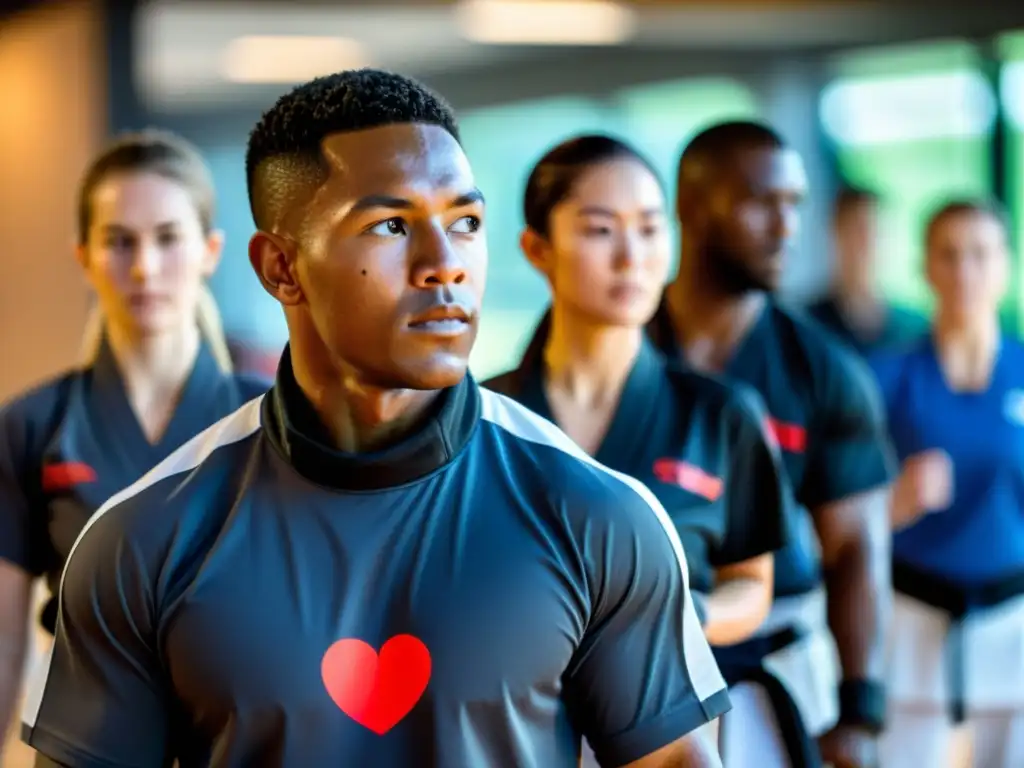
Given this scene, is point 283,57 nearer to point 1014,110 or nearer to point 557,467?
point 1014,110

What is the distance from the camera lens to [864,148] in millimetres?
4055

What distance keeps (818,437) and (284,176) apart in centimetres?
92

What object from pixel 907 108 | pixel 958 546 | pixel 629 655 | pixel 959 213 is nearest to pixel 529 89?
pixel 907 108

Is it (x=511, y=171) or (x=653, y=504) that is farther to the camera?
(x=511, y=171)

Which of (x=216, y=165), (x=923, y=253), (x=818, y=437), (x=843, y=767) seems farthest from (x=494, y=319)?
(x=843, y=767)

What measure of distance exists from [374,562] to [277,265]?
0.72 ft

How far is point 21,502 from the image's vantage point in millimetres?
1406

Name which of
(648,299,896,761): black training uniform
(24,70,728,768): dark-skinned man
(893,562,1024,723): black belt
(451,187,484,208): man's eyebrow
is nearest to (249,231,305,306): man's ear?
(24,70,728,768): dark-skinned man

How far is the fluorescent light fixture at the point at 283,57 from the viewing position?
3416 millimetres

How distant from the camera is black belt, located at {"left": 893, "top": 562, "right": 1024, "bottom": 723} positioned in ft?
7.52

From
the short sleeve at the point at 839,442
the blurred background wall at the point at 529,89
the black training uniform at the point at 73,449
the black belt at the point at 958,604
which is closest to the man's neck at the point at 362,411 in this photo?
the black training uniform at the point at 73,449

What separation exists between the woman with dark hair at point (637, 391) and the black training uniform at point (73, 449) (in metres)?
0.28

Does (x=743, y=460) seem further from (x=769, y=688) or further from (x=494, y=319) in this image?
(x=494, y=319)

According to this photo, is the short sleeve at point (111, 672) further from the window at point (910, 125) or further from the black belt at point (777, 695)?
the window at point (910, 125)
